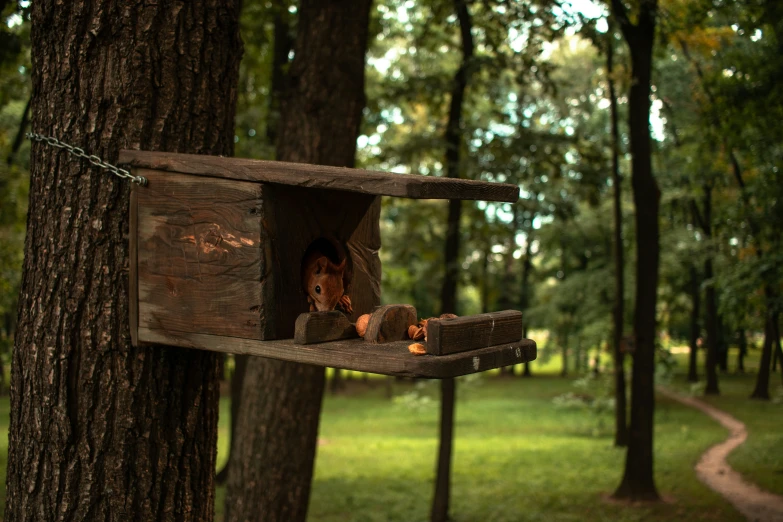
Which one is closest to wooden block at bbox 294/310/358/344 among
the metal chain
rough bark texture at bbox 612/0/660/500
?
the metal chain

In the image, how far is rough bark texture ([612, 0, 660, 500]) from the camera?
10.4 metres

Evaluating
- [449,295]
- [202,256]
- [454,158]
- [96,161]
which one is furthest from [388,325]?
[454,158]

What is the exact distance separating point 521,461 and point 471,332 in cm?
1282

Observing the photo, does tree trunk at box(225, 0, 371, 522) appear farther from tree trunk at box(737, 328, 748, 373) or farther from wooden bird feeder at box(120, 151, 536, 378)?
tree trunk at box(737, 328, 748, 373)

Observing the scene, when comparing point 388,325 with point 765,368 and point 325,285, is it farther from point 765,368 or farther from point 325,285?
point 765,368

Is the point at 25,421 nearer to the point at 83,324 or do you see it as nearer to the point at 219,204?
the point at 83,324

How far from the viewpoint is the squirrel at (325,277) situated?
8.88 ft

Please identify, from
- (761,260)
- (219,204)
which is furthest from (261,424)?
(761,260)

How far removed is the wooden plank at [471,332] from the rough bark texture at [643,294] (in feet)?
27.2

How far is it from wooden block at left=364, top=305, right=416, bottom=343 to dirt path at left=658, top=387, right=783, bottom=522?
826 centimetres

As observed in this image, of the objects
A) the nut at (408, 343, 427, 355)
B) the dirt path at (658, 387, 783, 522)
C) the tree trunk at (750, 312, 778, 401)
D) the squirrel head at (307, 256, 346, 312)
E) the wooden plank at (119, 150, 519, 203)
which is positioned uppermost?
the wooden plank at (119, 150, 519, 203)

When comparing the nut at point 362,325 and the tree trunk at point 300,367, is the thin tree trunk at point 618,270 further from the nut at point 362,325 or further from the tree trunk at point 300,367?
the nut at point 362,325

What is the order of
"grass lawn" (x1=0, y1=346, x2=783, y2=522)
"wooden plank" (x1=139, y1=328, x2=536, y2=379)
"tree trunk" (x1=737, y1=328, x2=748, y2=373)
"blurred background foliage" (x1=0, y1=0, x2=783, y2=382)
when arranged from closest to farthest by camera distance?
"wooden plank" (x1=139, y1=328, x2=536, y2=379) → "blurred background foliage" (x1=0, y1=0, x2=783, y2=382) → "grass lawn" (x1=0, y1=346, x2=783, y2=522) → "tree trunk" (x1=737, y1=328, x2=748, y2=373)

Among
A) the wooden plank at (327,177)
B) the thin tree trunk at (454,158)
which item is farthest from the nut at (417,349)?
the thin tree trunk at (454,158)
